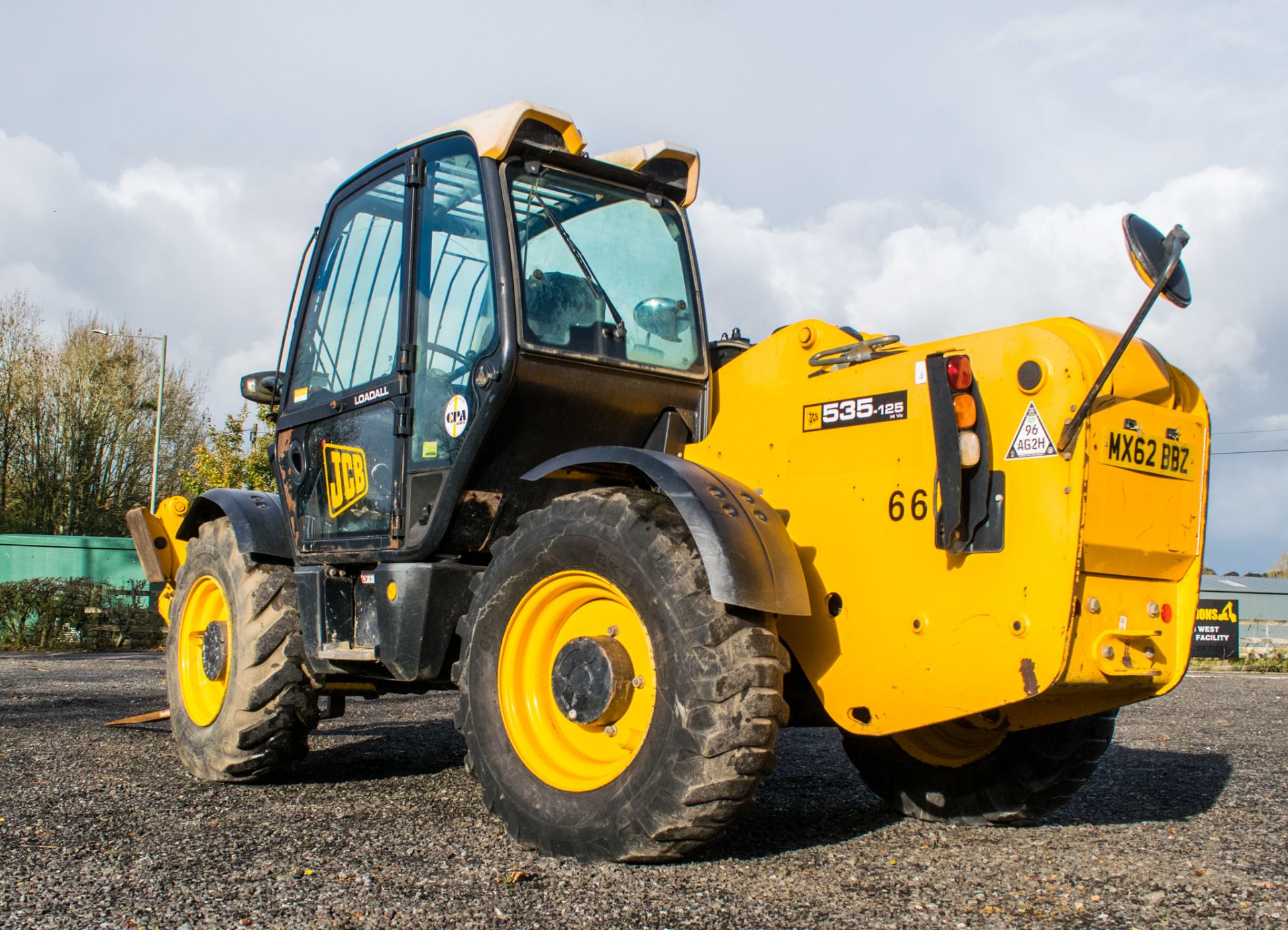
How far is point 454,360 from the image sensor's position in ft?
15.6

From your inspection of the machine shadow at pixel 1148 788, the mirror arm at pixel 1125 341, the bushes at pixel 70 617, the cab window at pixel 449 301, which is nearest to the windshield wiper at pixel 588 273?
the cab window at pixel 449 301

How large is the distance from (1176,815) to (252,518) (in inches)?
175

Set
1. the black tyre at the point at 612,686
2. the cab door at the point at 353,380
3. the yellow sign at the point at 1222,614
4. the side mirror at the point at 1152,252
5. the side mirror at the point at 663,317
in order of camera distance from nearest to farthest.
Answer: the side mirror at the point at 1152,252, the black tyre at the point at 612,686, the side mirror at the point at 663,317, the cab door at the point at 353,380, the yellow sign at the point at 1222,614

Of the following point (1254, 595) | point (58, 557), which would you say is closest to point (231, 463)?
point (58, 557)

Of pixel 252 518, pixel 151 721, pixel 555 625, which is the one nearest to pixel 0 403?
pixel 151 721

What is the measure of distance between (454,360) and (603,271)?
2.38ft

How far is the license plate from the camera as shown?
3.54 metres

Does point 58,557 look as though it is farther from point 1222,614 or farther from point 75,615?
point 1222,614

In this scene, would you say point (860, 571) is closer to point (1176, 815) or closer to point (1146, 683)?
point (1146, 683)

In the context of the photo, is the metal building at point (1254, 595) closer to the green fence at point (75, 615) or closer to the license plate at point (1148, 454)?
the green fence at point (75, 615)

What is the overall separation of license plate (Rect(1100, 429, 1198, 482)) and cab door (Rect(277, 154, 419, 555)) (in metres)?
2.80

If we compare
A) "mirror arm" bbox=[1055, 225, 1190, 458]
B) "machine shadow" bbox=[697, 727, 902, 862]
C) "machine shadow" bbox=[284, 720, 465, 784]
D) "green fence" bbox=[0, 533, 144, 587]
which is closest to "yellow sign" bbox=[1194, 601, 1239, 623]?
"machine shadow" bbox=[697, 727, 902, 862]

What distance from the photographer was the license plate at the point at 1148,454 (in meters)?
3.54

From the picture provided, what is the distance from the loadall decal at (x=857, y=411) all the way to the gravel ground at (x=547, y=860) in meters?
1.46
